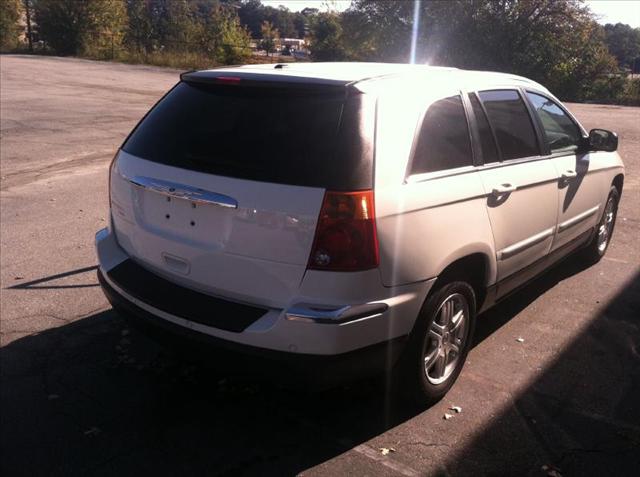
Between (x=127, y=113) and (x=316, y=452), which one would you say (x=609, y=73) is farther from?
(x=316, y=452)

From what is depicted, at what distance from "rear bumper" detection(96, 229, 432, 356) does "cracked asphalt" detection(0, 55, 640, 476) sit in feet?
0.81

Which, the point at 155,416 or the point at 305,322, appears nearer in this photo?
the point at 305,322

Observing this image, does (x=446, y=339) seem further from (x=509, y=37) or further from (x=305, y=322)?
(x=509, y=37)

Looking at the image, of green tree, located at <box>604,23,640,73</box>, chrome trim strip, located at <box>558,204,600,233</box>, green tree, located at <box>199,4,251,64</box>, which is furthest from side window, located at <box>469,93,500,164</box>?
green tree, located at <box>604,23,640,73</box>

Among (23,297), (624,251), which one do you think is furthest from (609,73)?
(23,297)

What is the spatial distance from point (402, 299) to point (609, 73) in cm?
3285

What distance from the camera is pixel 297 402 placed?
3.66 meters

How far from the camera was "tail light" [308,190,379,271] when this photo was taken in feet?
9.55

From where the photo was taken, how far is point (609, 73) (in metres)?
31.9

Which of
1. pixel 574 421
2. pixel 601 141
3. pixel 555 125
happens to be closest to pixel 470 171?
pixel 574 421

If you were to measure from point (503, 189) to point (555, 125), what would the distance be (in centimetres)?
146

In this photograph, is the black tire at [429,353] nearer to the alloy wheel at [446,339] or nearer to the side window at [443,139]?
the alloy wheel at [446,339]

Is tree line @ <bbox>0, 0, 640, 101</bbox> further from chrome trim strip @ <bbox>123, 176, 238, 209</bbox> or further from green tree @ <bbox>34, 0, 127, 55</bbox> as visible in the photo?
chrome trim strip @ <bbox>123, 176, 238, 209</bbox>

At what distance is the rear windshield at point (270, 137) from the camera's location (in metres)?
2.98
